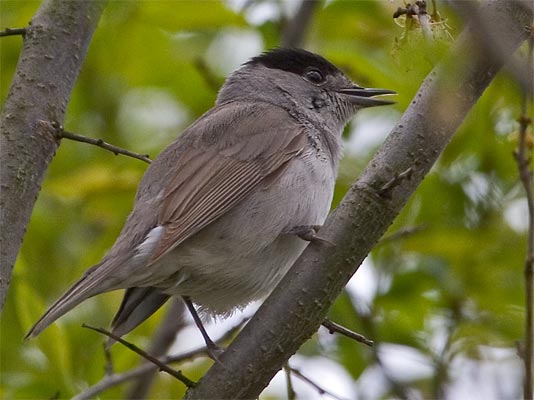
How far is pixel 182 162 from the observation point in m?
4.37

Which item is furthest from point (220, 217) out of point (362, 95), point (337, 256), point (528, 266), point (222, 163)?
point (362, 95)

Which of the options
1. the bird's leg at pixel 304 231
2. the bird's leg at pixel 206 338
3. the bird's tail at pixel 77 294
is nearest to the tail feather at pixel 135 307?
the bird's leg at pixel 206 338

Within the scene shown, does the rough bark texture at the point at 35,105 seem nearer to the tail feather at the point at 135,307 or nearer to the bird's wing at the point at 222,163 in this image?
the bird's wing at the point at 222,163

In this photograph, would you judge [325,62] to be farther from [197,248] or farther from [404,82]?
[197,248]

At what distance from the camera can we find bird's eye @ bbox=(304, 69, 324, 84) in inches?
206

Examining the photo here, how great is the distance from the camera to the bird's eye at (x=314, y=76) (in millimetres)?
5238

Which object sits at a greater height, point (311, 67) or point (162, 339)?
point (311, 67)

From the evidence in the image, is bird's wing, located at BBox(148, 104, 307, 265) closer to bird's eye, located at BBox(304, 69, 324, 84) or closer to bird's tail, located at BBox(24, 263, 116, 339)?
bird's tail, located at BBox(24, 263, 116, 339)

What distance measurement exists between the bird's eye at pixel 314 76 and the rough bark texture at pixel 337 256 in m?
2.03

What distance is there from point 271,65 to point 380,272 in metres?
1.31

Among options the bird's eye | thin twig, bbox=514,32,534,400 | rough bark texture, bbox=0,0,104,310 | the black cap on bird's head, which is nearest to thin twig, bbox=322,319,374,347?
thin twig, bbox=514,32,534,400

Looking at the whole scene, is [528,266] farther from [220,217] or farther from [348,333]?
[220,217]

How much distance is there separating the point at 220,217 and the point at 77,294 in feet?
2.38

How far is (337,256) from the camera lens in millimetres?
3236
